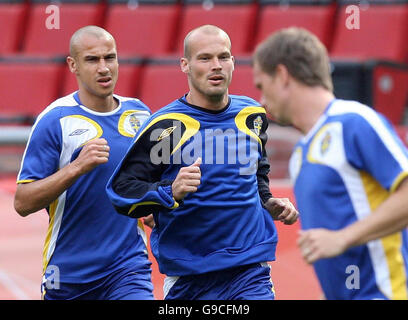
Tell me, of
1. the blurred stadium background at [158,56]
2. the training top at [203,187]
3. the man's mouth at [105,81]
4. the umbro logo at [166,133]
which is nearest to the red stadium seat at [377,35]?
the blurred stadium background at [158,56]

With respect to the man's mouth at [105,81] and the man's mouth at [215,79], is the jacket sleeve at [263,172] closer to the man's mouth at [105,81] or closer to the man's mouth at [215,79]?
the man's mouth at [215,79]

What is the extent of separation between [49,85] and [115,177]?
5854mm

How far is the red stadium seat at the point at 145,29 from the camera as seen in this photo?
422 inches

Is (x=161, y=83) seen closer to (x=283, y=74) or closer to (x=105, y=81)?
(x=105, y=81)

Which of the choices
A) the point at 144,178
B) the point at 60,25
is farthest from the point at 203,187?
the point at 60,25

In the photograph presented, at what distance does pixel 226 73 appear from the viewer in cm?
456

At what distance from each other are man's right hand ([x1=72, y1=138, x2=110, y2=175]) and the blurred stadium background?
1.83m

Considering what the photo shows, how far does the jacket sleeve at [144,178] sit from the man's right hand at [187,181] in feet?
0.19

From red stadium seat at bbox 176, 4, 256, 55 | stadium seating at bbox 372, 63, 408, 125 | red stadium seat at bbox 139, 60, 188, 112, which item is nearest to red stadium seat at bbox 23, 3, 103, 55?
red stadium seat at bbox 176, 4, 256, 55

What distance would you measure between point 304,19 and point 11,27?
3.67 m

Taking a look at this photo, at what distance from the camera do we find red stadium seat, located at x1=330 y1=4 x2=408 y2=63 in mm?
9562

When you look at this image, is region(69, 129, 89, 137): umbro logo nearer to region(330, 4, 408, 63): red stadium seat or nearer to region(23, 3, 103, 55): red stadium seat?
region(330, 4, 408, 63): red stadium seat

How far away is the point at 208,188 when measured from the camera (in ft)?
14.6
